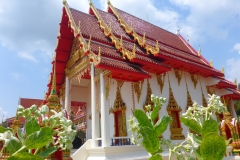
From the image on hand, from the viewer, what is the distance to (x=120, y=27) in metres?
9.02

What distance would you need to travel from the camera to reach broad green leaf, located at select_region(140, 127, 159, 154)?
43.5 inches

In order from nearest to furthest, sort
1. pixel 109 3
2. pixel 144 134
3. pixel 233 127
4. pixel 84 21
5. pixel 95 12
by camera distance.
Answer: pixel 144 134 → pixel 233 127 → pixel 84 21 → pixel 95 12 → pixel 109 3

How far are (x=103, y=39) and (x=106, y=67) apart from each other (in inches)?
78.1

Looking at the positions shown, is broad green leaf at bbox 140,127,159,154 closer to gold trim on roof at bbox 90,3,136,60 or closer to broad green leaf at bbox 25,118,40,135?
broad green leaf at bbox 25,118,40,135

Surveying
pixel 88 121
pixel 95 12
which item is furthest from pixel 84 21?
pixel 88 121

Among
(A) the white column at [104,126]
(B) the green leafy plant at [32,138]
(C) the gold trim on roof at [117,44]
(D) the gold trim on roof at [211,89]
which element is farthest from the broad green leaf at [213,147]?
(D) the gold trim on roof at [211,89]

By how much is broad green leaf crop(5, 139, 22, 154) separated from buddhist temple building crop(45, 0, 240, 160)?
434cm

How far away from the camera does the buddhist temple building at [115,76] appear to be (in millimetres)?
5828

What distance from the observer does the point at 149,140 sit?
43.6 inches

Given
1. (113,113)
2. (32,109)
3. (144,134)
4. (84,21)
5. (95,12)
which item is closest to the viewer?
(144,134)

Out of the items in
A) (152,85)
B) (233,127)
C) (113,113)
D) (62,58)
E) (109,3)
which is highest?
(109,3)

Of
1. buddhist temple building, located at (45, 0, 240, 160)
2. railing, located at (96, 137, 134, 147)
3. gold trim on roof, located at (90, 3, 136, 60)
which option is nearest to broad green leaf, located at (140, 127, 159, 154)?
buddhist temple building, located at (45, 0, 240, 160)

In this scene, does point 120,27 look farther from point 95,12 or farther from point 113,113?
point 113,113

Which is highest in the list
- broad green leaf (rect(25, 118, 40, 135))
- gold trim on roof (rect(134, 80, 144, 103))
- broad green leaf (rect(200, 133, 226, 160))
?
gold trim on roof (rect(134, 80, 144, 103))
